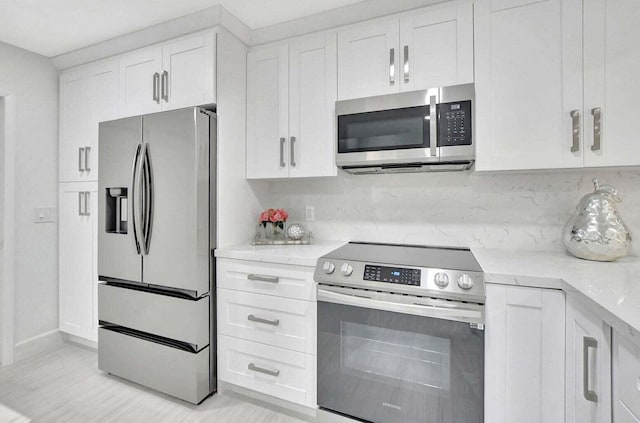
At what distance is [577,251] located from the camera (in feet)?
5.17

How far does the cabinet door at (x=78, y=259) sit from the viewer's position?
245 centimetres

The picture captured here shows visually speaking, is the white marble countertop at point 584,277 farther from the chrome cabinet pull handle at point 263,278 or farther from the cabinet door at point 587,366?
the chrome cabinet pull handle at point 263,278

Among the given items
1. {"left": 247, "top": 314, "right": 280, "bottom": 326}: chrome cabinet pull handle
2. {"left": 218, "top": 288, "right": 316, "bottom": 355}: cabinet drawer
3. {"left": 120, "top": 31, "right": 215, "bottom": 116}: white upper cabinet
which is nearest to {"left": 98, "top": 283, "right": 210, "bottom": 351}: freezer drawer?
{"left": 218, "top": 288, "right": 316, "bottom": 355}: cabinet drawer

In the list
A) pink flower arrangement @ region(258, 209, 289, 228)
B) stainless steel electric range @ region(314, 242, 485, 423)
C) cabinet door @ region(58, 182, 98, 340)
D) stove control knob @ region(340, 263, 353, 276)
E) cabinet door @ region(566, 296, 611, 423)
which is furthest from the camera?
cabinet door @ region(58, 182, 98, 340)

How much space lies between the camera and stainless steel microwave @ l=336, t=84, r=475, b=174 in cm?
164

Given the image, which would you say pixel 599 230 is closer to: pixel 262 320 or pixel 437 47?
pixel 437 47

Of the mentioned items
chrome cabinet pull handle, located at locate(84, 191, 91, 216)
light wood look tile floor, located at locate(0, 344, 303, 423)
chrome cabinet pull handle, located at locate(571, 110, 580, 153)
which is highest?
chrome cabinet pull handle, located at locate(571, 110, 580, 153)

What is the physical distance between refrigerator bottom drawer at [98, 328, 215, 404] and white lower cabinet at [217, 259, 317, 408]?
0.50 feet

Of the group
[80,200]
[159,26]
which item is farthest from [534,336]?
[80,200]

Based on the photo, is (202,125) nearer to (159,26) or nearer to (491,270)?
(159,26)

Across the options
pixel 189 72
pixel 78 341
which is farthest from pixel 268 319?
pixel 78 341

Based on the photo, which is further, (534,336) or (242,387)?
(242,387)

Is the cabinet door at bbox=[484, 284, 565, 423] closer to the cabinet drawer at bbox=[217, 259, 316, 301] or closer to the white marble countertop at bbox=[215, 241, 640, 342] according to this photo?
the white marble countertop at bbox=[215, 241, 640, 342]

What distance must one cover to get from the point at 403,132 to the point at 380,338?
1138mm
